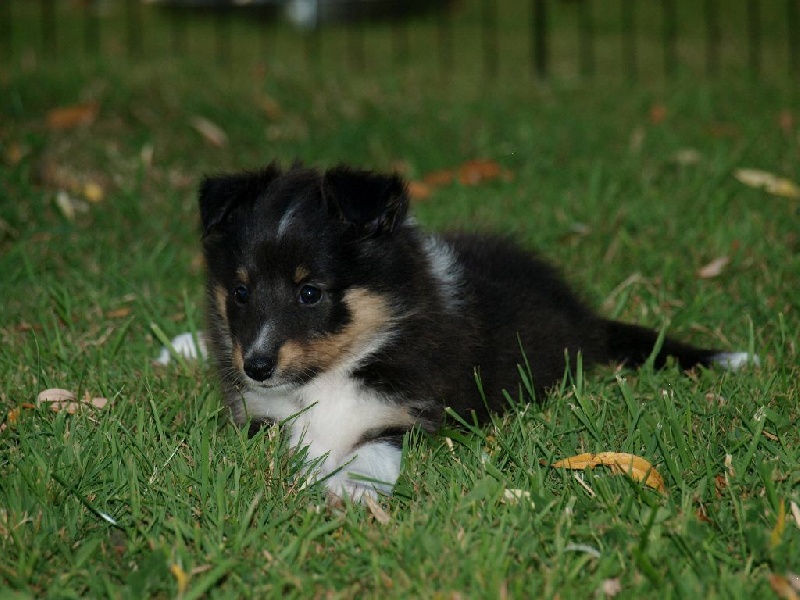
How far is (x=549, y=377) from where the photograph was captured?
3.89 meters

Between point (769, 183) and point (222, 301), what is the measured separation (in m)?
3.71

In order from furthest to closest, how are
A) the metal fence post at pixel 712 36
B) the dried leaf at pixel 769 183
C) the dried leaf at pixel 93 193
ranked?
the metal fence post at pixel 712 36
the dried leaf at pixel 93 193
the dried leaf at pixel 769 183

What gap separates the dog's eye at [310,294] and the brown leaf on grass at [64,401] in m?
0.83

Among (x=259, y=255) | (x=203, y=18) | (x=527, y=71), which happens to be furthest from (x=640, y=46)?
(x=259, y=255)

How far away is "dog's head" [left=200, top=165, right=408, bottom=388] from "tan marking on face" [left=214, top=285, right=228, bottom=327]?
Answer: 7cm

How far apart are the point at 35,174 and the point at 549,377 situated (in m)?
3.77

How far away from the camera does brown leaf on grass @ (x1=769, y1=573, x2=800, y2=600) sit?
96.0 inches

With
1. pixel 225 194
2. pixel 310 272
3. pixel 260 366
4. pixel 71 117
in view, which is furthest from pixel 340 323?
pixel 71 117

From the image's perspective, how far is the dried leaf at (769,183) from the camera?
19.5 feet

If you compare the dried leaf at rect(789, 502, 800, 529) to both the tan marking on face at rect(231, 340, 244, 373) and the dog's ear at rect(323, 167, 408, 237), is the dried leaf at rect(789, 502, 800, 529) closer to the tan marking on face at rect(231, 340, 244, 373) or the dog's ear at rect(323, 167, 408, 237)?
the dog's ear at rect(323, 167, 408, 237)

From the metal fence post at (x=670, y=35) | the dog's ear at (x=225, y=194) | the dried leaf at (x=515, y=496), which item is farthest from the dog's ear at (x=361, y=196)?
the metal fence post at (x=670, y=35)

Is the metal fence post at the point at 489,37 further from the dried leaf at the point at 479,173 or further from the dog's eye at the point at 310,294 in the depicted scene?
the dog's eye at the point at 310,294

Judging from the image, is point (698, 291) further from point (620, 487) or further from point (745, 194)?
point (620, 487)

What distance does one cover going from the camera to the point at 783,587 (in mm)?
2465
